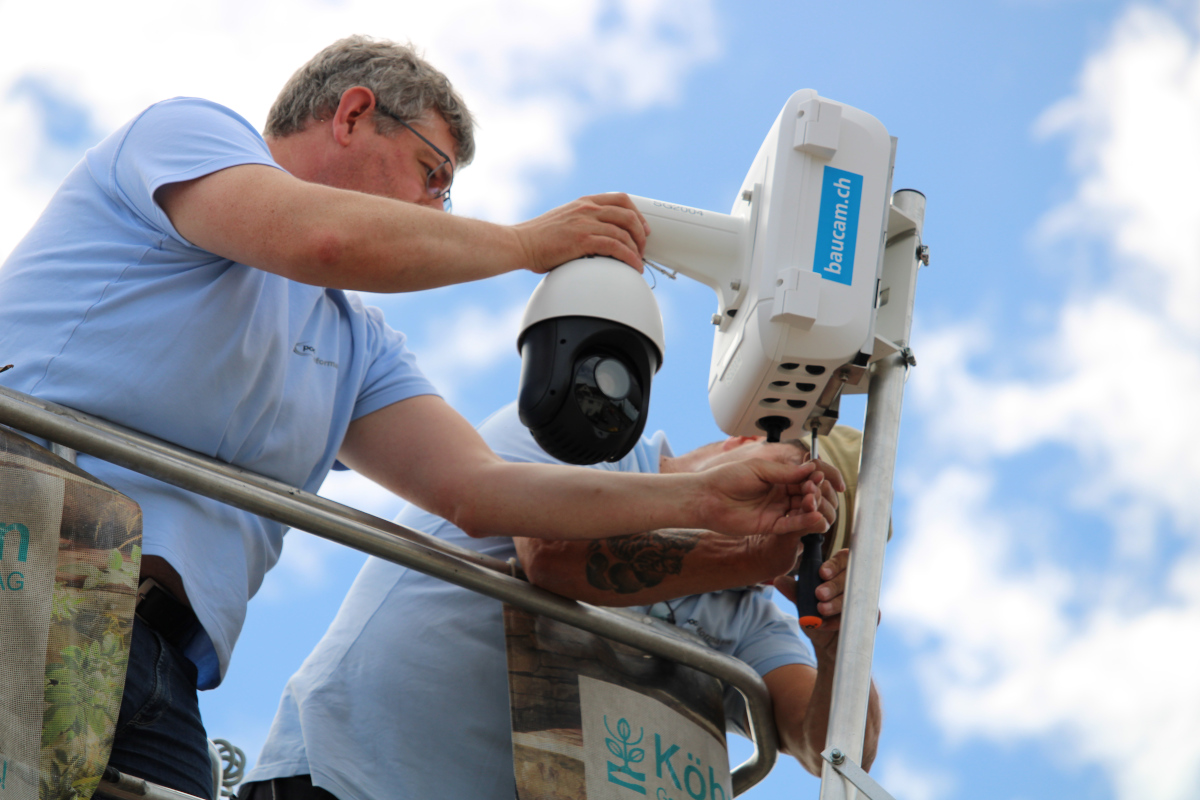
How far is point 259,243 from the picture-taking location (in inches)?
71.1

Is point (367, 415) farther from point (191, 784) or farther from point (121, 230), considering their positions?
point (191, 784)

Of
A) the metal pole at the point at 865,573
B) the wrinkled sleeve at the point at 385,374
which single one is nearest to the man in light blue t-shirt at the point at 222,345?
the wrinkled sleeve at the point at 385,374

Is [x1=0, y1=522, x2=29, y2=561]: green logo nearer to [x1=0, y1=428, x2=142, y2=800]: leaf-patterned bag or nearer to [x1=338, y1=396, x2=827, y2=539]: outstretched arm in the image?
[x1=0, y1=428, x2=142, y2=800]: leaf-patterned bag

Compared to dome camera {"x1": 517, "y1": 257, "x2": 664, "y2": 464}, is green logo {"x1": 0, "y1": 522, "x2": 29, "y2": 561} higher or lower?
lower

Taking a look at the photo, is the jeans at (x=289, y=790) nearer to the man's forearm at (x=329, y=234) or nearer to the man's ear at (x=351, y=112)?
the man's forearm at (x=329, y=234)

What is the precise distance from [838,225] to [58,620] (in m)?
1.21

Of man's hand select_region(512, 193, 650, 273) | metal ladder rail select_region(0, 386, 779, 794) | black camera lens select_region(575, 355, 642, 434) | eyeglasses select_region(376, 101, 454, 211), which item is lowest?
metal ladder rail select_region(0, 386, 779, 794)

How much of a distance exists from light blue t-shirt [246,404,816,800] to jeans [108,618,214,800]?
0.29 meters

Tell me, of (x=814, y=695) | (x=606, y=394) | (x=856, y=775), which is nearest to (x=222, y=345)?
(x=606, y=394)

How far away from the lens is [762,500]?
2172 mm

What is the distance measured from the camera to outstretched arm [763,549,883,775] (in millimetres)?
2197

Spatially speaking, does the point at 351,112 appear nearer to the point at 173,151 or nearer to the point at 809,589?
the point at 173,151

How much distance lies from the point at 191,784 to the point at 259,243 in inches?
32.4

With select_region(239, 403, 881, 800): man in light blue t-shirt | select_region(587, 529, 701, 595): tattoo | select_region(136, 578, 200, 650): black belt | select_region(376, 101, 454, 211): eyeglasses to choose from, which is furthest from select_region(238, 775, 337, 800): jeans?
select_region(376, 101, 454, 211): eyeglasses
